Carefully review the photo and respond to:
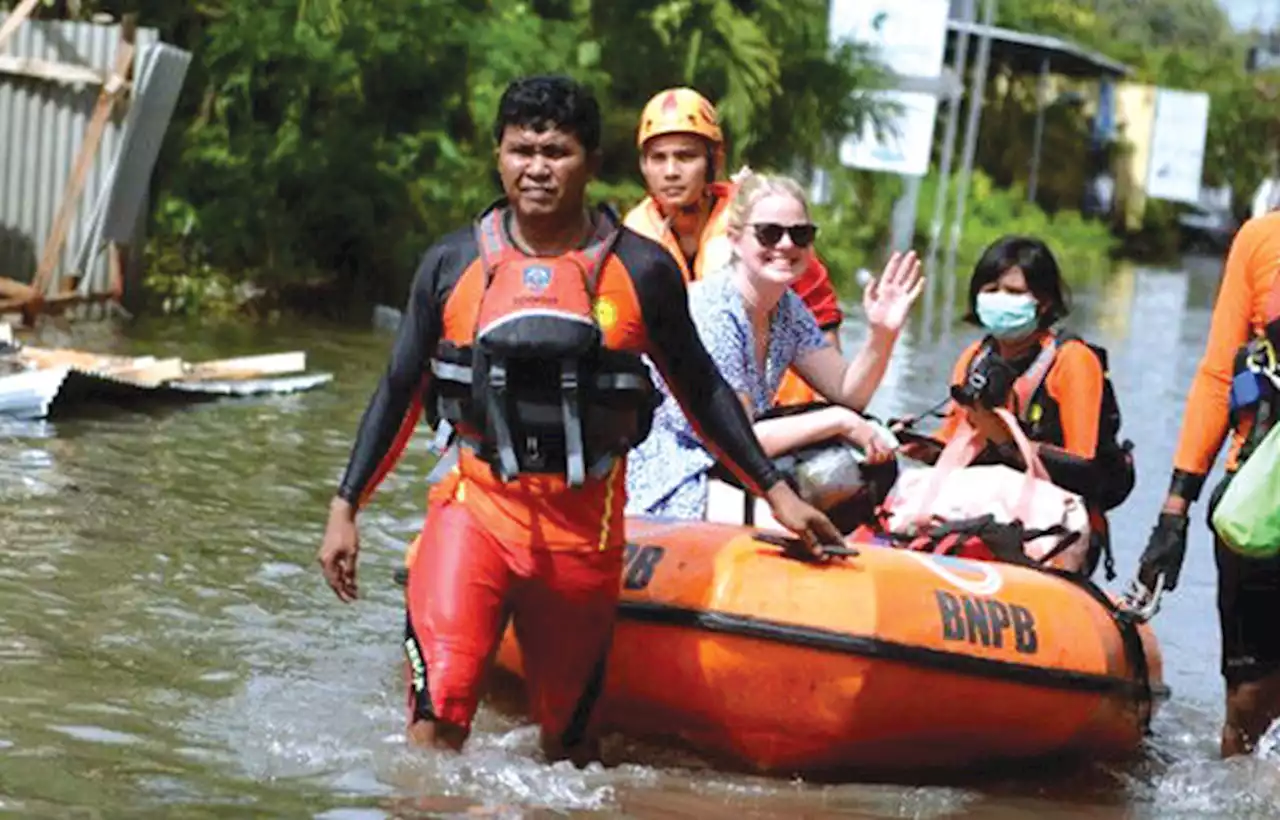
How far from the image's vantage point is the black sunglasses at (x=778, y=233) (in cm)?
705

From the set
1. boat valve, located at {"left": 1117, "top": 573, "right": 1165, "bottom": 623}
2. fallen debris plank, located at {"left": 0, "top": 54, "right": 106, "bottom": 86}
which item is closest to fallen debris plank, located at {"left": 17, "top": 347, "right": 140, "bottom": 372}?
fallen debris plank, located at {"left": 0, "top": 54, "right": 106, "bottom": 86}

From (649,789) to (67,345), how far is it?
9344 mm

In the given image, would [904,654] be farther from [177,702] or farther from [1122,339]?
[1122,339]

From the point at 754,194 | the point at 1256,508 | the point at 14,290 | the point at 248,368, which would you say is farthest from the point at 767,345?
the point at 14,290

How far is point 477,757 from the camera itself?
6.40m

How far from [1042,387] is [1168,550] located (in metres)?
1.50

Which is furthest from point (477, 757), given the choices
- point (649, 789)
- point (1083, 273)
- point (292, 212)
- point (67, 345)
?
point (1083, 273)

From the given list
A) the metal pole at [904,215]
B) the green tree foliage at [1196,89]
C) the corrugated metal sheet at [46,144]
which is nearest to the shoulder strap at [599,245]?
the corrugated metal sheet at [46,144]

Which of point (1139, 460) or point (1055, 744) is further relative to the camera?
point (1139, 460)

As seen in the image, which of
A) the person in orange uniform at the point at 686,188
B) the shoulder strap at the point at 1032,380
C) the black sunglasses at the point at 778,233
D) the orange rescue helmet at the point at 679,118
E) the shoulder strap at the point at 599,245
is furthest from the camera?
the orange rescue helmet at the point at 679,118

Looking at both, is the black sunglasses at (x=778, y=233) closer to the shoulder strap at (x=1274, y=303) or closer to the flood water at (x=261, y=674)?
the shoulder strap at (x=1274, y=303)

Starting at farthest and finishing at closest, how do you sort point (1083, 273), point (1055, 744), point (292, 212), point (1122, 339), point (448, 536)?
point (1083, 273)
point (1122, 339)
point (292, 212)
point (1055, 744)
point (448, 536)

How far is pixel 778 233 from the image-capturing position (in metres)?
7.06

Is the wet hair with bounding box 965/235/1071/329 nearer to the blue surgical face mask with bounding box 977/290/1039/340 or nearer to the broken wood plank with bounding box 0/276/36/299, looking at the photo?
the blue surgical face mask with bounding box 977/290/1039/340
